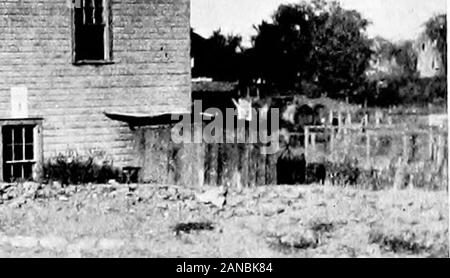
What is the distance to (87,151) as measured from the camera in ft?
55.6

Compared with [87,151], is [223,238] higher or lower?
lower

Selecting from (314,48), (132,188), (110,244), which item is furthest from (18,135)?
(314,48)

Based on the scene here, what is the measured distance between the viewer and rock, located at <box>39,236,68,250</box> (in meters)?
9.86

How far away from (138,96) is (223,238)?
303 inches

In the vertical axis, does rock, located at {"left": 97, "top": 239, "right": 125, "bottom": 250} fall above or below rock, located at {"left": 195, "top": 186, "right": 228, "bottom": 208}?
below

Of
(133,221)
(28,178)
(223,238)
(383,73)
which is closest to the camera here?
(223,238)

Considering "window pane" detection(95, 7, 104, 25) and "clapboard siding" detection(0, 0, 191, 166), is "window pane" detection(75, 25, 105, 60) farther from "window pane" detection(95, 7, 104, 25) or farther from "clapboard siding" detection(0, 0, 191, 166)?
"clapboard siding" detection(0, 0, 191, 166)

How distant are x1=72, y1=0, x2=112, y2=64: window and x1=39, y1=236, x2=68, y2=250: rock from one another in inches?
296

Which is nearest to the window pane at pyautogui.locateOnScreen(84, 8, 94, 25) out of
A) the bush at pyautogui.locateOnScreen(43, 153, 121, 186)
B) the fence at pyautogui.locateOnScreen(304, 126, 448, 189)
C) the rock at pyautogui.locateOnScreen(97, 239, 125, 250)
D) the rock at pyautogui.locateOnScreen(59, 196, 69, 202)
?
the bush at pyautogui.locateOnScreen(43, 153, 121, 186)

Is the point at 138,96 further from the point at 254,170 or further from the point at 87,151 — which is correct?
the point at 254,170

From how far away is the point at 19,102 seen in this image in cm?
1639

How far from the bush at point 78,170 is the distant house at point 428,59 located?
786 inches
